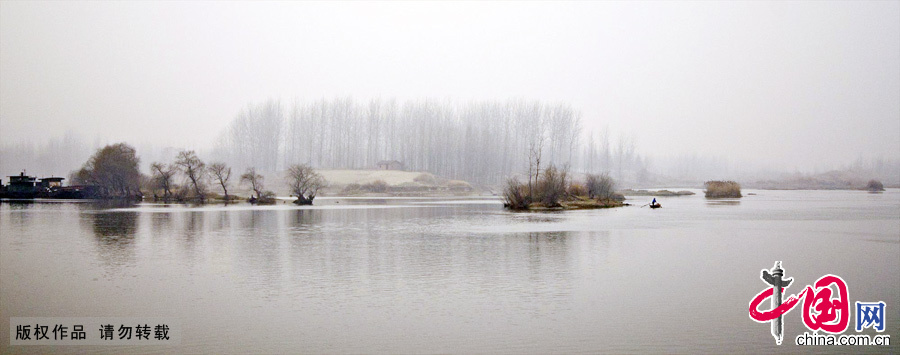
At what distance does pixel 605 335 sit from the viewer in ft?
26.2

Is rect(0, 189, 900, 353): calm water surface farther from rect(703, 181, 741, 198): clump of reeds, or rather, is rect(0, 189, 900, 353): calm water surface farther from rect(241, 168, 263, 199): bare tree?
rect(703, 181, 741, 198): clump of reeds

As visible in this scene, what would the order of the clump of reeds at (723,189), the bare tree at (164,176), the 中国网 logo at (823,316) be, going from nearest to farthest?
the 中国网 logo at (823,316), the bare tree at (164,176), the clump of reeds at (723,189)

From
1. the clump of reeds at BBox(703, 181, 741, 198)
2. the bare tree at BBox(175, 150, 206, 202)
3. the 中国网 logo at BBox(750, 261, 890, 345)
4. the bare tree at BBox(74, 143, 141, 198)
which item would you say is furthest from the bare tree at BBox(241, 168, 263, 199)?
the clump of reeds at BBox(703, 181, 741, 198)

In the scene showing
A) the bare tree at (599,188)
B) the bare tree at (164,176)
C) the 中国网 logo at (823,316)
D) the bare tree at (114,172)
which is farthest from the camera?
the bare tree at (114,172)

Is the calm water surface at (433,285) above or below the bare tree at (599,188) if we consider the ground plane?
below

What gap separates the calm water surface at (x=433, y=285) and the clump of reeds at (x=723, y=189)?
43.4m

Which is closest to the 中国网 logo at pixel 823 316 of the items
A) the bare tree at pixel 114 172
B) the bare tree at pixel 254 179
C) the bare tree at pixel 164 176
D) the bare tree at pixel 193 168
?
the bare tree at pixel 254 179

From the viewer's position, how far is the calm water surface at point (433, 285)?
25.7ft

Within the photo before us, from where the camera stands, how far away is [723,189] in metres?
63.7

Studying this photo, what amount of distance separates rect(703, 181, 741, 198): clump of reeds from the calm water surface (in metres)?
43.4

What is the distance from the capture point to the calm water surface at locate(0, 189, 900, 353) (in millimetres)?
7848

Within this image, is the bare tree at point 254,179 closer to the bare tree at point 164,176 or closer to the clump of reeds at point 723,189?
the bare tree at point 164,176

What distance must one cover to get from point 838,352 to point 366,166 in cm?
8196

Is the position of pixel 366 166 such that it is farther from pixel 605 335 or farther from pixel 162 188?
pixel 605 335
